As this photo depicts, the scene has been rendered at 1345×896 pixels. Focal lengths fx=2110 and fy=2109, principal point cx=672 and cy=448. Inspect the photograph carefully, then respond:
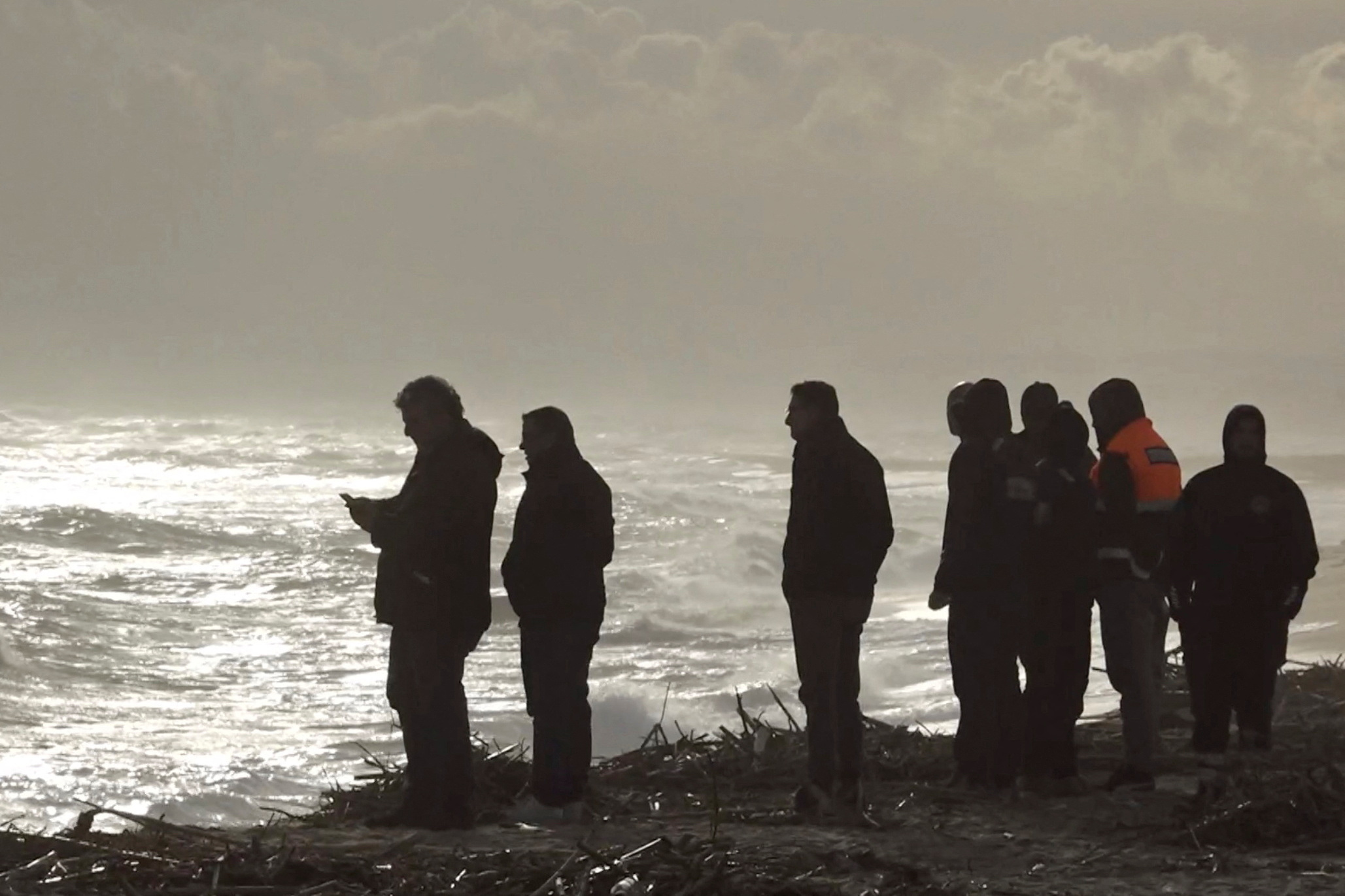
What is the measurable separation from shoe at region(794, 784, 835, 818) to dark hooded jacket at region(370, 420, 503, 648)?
1.35 metres

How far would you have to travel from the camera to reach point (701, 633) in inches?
1321

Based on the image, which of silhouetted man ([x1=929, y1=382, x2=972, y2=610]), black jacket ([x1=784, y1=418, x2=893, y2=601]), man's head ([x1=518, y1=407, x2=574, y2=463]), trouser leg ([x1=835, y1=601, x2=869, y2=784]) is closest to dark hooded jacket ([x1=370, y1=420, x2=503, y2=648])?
man's head ([x1=518, y1=407, x2=574, y2=463])

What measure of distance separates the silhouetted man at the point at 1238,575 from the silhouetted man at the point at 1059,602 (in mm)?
814

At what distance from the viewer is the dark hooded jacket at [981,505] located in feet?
26.9

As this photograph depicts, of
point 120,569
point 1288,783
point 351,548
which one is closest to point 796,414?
point 1288,783

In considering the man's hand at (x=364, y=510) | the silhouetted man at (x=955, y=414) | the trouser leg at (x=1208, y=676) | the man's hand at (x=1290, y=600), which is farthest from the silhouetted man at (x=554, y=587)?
the man's hand at (x=1290, y=600)

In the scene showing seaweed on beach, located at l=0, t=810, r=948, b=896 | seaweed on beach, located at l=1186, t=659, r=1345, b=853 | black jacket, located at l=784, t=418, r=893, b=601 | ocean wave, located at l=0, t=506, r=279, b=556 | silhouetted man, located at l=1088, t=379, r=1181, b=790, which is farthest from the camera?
ocean wave, located at l=0, t=506, r=279, b=556

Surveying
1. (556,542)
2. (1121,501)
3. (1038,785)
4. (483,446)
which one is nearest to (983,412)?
(1121,501)

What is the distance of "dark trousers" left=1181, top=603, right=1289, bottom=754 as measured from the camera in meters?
9.09

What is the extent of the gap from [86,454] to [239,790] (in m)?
101

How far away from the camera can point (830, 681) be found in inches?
309

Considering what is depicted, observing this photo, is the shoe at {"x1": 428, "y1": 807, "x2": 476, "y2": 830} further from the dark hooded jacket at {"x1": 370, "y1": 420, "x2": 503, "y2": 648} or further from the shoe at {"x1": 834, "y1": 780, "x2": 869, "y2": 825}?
the shoe at {"x1": 834, "y1": 780, "x2": 869, "y2": 825}

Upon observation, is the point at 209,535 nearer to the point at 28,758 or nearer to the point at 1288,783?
the point at 28,758

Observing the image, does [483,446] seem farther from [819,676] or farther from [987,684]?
[987,684]
